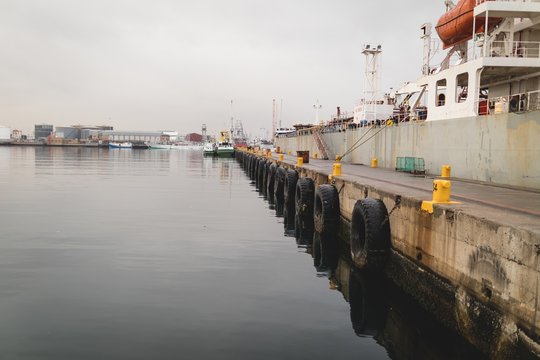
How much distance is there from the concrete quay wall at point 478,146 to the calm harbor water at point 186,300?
24.8 ft

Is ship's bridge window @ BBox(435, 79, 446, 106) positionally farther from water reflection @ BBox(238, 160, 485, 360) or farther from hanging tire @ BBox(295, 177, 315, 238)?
water reflection @ BBox(238, 160, 485, 360)

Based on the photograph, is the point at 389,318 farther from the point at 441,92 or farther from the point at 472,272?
the point at 441,92

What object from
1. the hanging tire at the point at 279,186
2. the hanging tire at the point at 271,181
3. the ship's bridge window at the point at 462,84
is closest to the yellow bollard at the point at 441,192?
the ship's bridge window at the point at 462,84

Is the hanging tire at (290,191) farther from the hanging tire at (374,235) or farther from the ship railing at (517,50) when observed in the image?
the hanging tire at (374,235)

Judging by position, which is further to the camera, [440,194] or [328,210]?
[328,210]

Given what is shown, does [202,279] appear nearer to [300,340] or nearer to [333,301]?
[333,301]

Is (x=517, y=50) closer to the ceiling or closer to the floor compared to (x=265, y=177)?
closer to the ceiling

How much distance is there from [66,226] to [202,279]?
424 inches

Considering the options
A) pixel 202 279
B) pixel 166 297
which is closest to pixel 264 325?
pixel 166 297

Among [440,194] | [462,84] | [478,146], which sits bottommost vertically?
[440,194]

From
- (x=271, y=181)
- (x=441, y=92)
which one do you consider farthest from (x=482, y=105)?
(x=271, y=181)

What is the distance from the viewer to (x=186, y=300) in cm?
1084

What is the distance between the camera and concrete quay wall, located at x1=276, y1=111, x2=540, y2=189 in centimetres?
1611

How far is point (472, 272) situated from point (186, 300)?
21.2ft
